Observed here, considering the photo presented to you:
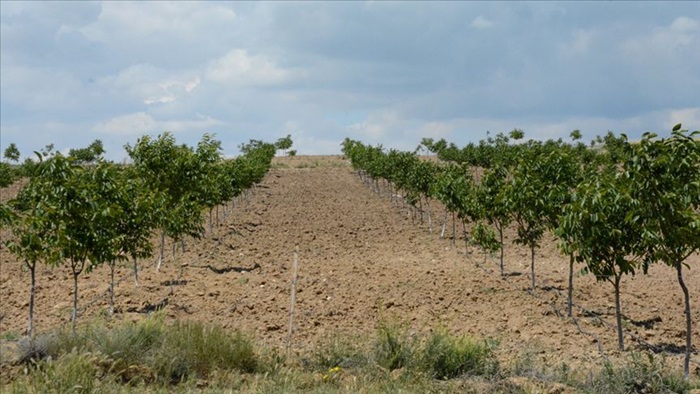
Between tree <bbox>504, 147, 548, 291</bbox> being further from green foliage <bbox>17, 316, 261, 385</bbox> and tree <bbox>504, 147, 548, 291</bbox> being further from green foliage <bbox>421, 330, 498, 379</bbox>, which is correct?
green foliage <bbox>17, 316, 261, 385</bbox>

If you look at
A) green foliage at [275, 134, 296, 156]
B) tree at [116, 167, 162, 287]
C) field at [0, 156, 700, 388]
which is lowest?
field at [0, 156, 700, 388]

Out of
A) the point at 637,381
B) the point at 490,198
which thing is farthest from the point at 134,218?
the point at 637,381

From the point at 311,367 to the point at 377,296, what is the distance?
7.51 m

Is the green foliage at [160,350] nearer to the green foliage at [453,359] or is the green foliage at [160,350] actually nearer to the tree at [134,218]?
the green foliage at [453,359]

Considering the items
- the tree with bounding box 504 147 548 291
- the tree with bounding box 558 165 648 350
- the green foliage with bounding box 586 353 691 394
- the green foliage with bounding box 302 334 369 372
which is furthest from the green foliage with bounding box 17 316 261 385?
the tree with bounding box 504 147 548 291

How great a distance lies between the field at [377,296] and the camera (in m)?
14.2

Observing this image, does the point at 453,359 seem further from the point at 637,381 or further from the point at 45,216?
the point at 45,216

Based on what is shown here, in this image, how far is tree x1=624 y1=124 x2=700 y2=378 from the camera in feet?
33.1

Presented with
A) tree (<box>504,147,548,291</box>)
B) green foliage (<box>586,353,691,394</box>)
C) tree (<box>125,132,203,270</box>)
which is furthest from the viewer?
tree (<box>125,132,203,270</box>)

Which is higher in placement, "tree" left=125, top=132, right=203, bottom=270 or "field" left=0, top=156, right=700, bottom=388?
"tree" left=125, top=132, right=203, bottom=270

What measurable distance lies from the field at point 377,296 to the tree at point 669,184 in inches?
86.8

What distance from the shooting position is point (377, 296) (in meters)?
17.8

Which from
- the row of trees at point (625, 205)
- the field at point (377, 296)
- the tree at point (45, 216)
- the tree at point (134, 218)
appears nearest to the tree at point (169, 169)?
the field at point (377, 296)

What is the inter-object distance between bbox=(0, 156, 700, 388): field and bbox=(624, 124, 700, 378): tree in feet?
7.24
